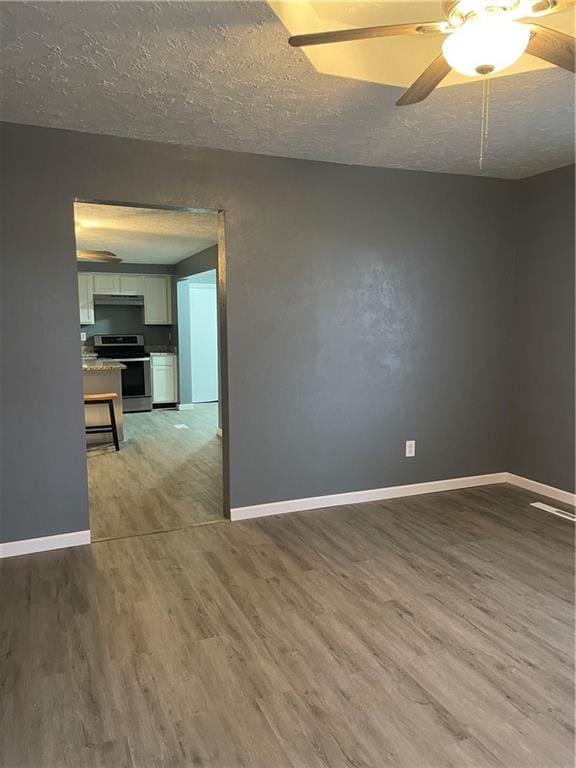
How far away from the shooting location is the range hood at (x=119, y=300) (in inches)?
320

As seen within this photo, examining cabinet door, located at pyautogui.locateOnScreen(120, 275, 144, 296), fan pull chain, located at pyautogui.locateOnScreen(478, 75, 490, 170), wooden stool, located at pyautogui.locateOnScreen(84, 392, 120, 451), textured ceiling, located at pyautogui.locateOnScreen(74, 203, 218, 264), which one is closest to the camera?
fan pull chain, located at pyautogui.locateOnScreen(478, 75, 490, 170)

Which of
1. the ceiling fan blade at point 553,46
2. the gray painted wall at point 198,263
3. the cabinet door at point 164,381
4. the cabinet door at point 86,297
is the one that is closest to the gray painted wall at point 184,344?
the cabinet door at point 164,381

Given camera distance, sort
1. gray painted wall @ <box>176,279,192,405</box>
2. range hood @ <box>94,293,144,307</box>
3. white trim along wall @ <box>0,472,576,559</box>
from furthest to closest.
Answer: gray painted wall @ <box>176,279,192,405</box> < range hood @ <box>94,293,144,307</box> < white trim along wall @ <box>0,472,576,559</box>

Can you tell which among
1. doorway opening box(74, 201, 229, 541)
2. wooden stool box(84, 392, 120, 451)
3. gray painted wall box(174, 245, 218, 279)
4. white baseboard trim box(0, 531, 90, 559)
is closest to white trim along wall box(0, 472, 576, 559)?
white baseboard trim box(0, 531, 90, 559)

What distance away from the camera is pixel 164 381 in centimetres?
843

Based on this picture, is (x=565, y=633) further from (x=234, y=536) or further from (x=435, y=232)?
(x=435, y=232)

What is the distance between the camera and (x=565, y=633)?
2326 mm

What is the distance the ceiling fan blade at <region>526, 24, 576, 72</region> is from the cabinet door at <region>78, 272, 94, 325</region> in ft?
24.3

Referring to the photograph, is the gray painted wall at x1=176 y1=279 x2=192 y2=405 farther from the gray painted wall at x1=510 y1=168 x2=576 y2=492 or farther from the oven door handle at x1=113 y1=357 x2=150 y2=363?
the gray painted wall at x1=510 y1=168 x2=576 y2=492

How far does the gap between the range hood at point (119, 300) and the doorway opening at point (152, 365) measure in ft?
0.05

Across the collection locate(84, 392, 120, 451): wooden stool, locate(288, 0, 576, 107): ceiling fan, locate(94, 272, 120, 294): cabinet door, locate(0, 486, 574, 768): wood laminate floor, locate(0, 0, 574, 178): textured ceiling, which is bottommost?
locate(0, 486, 574, 768): wood laminate floor

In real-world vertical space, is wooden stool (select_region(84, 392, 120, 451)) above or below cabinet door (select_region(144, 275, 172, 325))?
below

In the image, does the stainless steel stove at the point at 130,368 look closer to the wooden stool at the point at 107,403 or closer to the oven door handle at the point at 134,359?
the oven door handle at the point at 134,359

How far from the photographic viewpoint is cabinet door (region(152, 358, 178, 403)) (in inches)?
329
